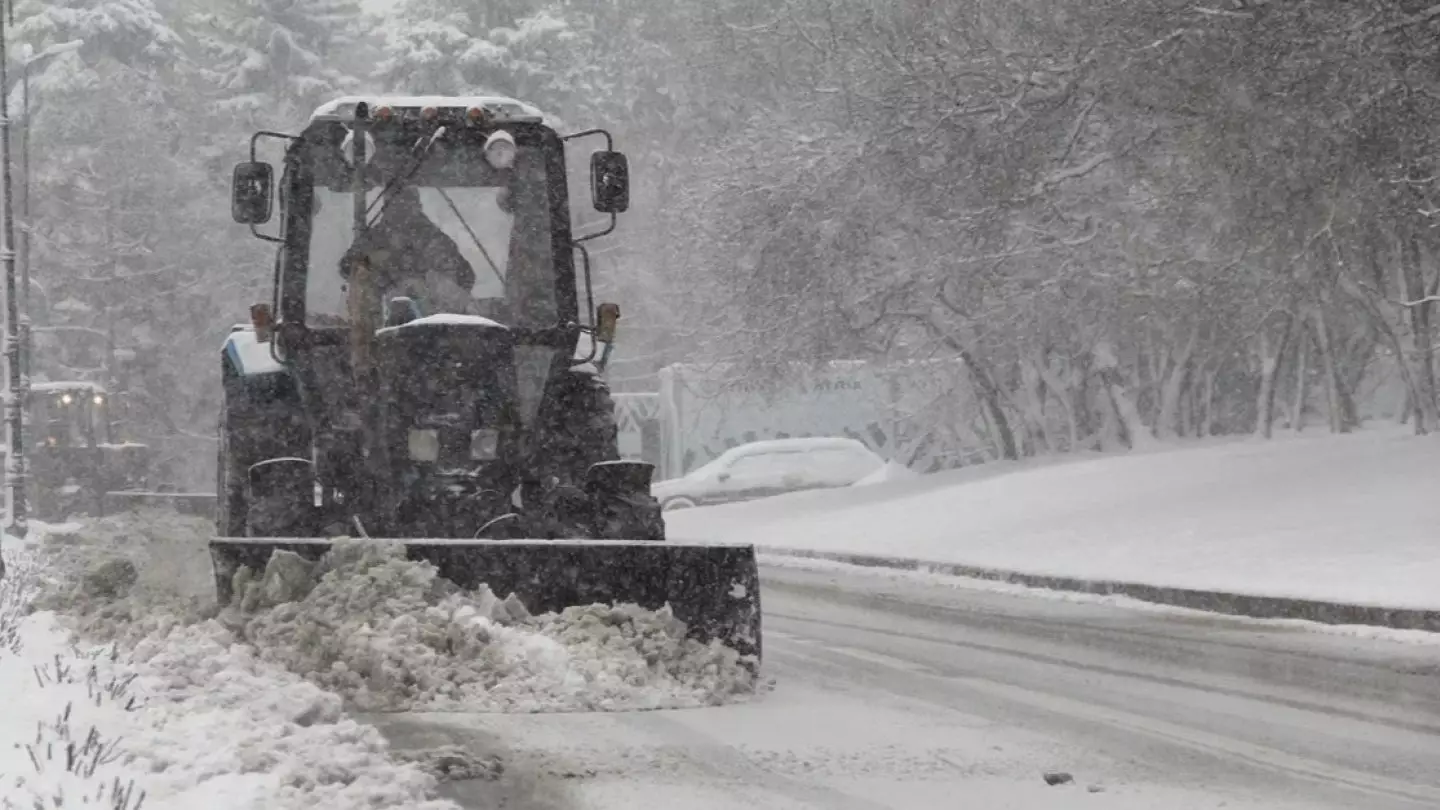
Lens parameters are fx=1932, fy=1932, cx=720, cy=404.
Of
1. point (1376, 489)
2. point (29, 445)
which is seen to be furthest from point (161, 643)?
point (29, 445)

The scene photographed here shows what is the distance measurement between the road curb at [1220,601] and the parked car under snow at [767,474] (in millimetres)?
13643

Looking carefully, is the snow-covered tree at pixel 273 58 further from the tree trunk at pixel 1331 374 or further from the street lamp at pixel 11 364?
the tree trunk at pixel 1331 374

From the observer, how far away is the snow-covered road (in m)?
6.16

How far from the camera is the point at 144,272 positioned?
2007 inches

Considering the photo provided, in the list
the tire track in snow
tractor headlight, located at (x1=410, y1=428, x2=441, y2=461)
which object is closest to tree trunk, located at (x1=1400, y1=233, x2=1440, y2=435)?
the tire track in snow

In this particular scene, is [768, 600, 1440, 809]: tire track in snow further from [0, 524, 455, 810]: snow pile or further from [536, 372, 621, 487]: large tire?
[0, 524, 455, 810]: snow pile

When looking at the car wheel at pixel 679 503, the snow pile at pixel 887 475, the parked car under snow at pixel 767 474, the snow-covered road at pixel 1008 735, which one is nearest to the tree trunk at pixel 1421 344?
the snow pile at pixel 887 475

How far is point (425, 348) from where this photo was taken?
9.14 meters

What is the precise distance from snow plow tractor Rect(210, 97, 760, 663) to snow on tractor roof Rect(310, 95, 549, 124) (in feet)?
0.05

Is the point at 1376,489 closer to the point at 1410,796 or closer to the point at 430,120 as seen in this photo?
the point at 430,120

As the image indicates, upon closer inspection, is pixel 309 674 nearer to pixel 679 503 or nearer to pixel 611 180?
pixel 611 180

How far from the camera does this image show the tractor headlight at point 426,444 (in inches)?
364

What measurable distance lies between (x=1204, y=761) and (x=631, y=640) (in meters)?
2.40

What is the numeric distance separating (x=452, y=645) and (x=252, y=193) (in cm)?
344
